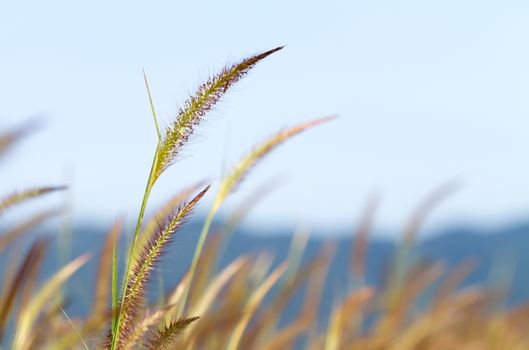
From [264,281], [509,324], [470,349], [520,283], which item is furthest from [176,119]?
[520,283]

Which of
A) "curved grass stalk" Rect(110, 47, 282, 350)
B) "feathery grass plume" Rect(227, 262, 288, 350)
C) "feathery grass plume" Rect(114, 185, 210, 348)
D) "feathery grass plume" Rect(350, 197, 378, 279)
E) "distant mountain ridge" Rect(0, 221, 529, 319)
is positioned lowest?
"distant mountain ridge" Rect(0, 221, 529, 319)

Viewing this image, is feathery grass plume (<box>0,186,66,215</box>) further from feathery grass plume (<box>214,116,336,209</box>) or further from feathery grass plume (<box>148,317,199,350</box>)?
feathery grass plume (<box>148,317,199,350</box>)

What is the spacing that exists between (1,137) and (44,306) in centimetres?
69

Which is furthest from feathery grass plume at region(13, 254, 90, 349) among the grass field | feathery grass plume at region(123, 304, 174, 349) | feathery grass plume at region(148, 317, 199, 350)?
feathery grass plume at region(148, 317, 199, 350)

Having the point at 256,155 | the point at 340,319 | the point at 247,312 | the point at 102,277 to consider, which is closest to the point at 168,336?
the point at 256,155

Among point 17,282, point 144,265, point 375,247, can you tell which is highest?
point 144,265

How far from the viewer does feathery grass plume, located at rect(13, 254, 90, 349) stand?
1832 mm

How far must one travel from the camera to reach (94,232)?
7256cm

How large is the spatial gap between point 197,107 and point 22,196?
0.41m

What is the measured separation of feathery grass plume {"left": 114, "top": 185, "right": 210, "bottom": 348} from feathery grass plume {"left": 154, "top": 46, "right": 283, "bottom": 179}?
0.05 metres

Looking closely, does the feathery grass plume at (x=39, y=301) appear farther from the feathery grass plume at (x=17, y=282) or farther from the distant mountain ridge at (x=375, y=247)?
the distant mountain ridge at (x=375, y=247)

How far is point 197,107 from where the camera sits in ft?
2.97

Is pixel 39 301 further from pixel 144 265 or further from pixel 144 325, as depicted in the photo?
pixel 144 265

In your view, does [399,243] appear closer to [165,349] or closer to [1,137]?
[1,137]
